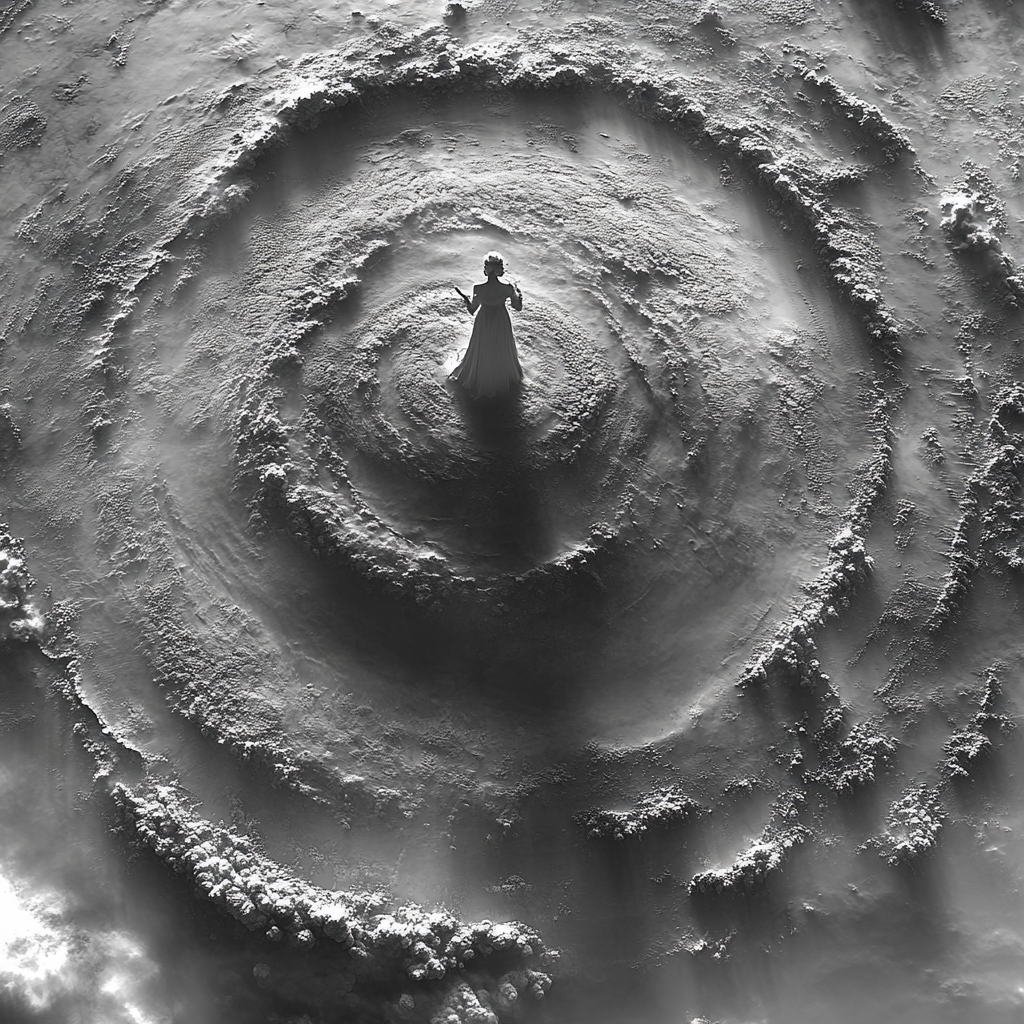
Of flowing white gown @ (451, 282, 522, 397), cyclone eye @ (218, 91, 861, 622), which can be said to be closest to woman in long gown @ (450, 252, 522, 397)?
flowing white gown @ (451, 282, 522, 397)

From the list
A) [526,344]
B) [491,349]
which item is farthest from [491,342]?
[526,344]

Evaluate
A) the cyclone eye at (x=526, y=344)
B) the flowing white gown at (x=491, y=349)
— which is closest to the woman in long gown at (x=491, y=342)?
the flowing white gown at (x=491, y=349)

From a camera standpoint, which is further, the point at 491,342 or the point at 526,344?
the point at 526,344

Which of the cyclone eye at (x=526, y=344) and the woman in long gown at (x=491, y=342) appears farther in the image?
the cyclone eye at (x=526, y=344)

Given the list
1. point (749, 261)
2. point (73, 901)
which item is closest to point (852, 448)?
point (749, 261)

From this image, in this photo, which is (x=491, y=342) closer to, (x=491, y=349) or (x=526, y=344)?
(x=491, y=349)

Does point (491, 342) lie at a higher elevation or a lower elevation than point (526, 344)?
lower

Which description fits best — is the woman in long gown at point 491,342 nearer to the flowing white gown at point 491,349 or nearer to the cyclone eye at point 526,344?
the flowing white gown at point 491,349
